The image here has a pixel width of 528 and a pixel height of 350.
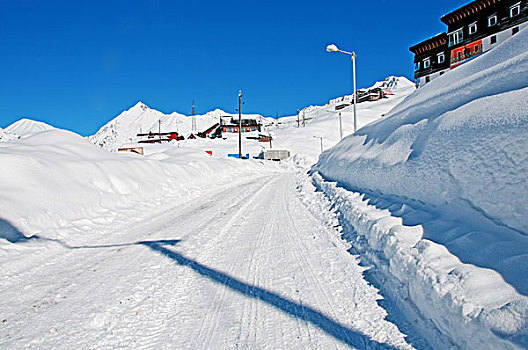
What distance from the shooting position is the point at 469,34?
1629 inches

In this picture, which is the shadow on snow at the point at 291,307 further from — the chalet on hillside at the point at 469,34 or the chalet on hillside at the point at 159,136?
the chalet on hillside at the point at 159,136

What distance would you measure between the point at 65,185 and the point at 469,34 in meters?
49.8

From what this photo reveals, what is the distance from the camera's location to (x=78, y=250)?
588cm

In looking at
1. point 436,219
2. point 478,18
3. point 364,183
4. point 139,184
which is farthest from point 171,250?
point 478,18

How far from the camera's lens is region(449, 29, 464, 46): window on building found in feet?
141

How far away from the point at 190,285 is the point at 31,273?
261cm

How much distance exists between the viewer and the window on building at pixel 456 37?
4288cm

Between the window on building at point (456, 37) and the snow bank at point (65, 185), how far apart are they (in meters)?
45.0

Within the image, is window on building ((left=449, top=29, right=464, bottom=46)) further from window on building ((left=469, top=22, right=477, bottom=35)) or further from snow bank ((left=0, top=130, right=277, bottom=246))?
snow bank ((left=0, top=130, right=277, bottom=246))

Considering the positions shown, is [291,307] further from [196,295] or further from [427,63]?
[427,63]

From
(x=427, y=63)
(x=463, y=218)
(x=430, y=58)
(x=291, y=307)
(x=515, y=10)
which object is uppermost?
(x=515, y=10)

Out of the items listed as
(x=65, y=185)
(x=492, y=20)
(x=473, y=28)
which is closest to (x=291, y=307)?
(x=65, y=185)

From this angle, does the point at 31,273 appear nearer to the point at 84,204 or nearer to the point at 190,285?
the point at 190,285

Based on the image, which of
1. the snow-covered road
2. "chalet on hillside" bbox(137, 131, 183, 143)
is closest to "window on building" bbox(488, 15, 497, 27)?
the snow-covered road
